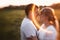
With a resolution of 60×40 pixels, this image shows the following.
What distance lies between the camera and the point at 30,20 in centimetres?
173

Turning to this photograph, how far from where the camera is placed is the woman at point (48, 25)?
169 centimetres

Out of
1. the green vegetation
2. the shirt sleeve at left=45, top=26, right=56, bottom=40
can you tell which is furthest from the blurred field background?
the shirt sleeve at left=45, top=26, right=56, bottom=40

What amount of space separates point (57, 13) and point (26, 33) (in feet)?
1.22

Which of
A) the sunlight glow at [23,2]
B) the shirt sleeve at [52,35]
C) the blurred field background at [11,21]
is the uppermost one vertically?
the sunlight glow at [23,2]

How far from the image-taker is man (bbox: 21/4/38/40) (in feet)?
5.62

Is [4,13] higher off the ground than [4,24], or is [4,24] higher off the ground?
[4,13]

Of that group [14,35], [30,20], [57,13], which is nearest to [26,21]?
[30,20]

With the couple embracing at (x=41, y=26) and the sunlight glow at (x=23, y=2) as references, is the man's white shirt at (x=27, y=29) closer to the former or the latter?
the couple embracing at (x=41, y=26)

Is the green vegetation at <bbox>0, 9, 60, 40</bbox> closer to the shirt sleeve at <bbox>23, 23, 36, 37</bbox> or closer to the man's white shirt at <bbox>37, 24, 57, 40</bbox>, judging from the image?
the shirt sleeve at <bbox>23, 23, 36, 37</bbox>

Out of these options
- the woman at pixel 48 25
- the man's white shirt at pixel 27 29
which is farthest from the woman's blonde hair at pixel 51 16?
the man's white shirt at pixel 27 29

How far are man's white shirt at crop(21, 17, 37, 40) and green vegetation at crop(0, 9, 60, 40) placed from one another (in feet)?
0.13

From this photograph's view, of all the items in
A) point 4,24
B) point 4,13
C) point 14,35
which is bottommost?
point 14,35

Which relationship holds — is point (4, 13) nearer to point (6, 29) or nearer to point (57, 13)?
point (6, 29)

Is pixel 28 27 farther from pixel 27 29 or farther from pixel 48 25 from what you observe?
pixel 48 25
